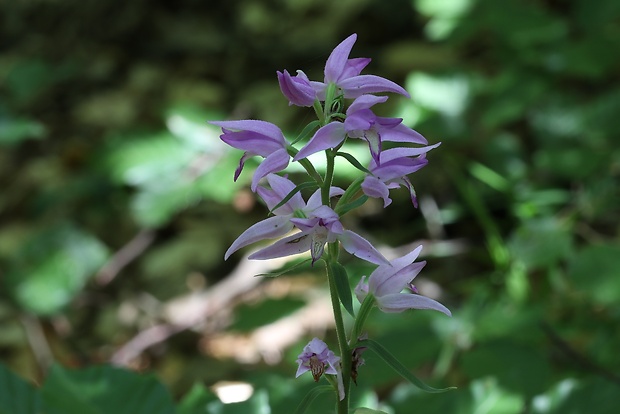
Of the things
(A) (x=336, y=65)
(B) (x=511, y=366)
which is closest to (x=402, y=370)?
(A) (x=336, y=65)

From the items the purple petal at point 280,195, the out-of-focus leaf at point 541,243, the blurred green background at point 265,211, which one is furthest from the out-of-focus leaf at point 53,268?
the purple petal at point 280,195

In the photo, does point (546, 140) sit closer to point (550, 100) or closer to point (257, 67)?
point (550, 100)

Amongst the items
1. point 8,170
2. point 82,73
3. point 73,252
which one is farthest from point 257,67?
point 73,252

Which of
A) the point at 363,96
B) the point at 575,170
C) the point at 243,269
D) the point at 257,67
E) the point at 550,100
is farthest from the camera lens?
the point at 257,67

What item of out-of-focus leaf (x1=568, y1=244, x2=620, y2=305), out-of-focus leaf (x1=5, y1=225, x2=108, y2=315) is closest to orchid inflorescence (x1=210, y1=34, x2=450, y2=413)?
out-of-focus leaf (x1=568, y1=244, x2=620, y2=305)

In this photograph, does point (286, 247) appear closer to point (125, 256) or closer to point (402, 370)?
point (402, 370)

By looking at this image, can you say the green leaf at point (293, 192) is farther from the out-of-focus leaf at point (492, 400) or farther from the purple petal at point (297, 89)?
the out-of-focus leaf at point (492, 400)
